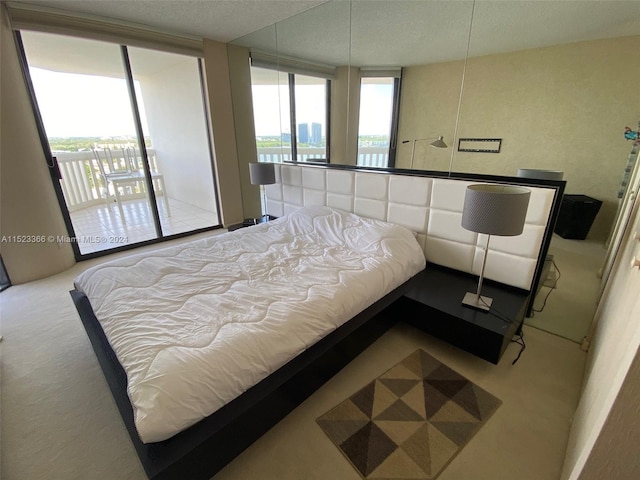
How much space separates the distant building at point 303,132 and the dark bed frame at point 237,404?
7.80 ft

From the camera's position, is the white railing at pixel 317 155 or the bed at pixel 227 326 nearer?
the bed at pixel 227 326

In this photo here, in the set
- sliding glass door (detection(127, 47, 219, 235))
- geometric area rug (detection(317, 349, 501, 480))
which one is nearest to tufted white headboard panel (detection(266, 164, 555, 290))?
geometric area rug (detection(317, 349, 501, 480))

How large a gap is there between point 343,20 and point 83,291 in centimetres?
314

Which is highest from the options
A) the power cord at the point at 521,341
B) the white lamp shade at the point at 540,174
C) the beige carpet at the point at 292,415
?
the white lamp shade at the point at 540,174

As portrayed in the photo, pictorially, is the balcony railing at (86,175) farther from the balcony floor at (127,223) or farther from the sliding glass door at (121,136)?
the balcony floor at (127,223)

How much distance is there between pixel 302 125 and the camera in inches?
139

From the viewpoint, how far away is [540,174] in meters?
1.90

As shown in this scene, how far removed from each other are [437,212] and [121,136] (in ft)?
15.1

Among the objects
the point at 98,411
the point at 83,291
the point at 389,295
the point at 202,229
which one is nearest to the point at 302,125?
the point at 202,229

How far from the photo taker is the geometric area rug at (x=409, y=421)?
1.33 m

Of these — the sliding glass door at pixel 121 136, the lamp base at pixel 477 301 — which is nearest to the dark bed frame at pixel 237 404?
the lamp base at pixel 477 301

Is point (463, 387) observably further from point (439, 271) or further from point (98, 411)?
point (98, 411)

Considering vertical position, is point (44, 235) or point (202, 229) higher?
point (44, 235)

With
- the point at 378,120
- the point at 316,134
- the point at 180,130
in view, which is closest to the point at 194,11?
the point at 316,134
